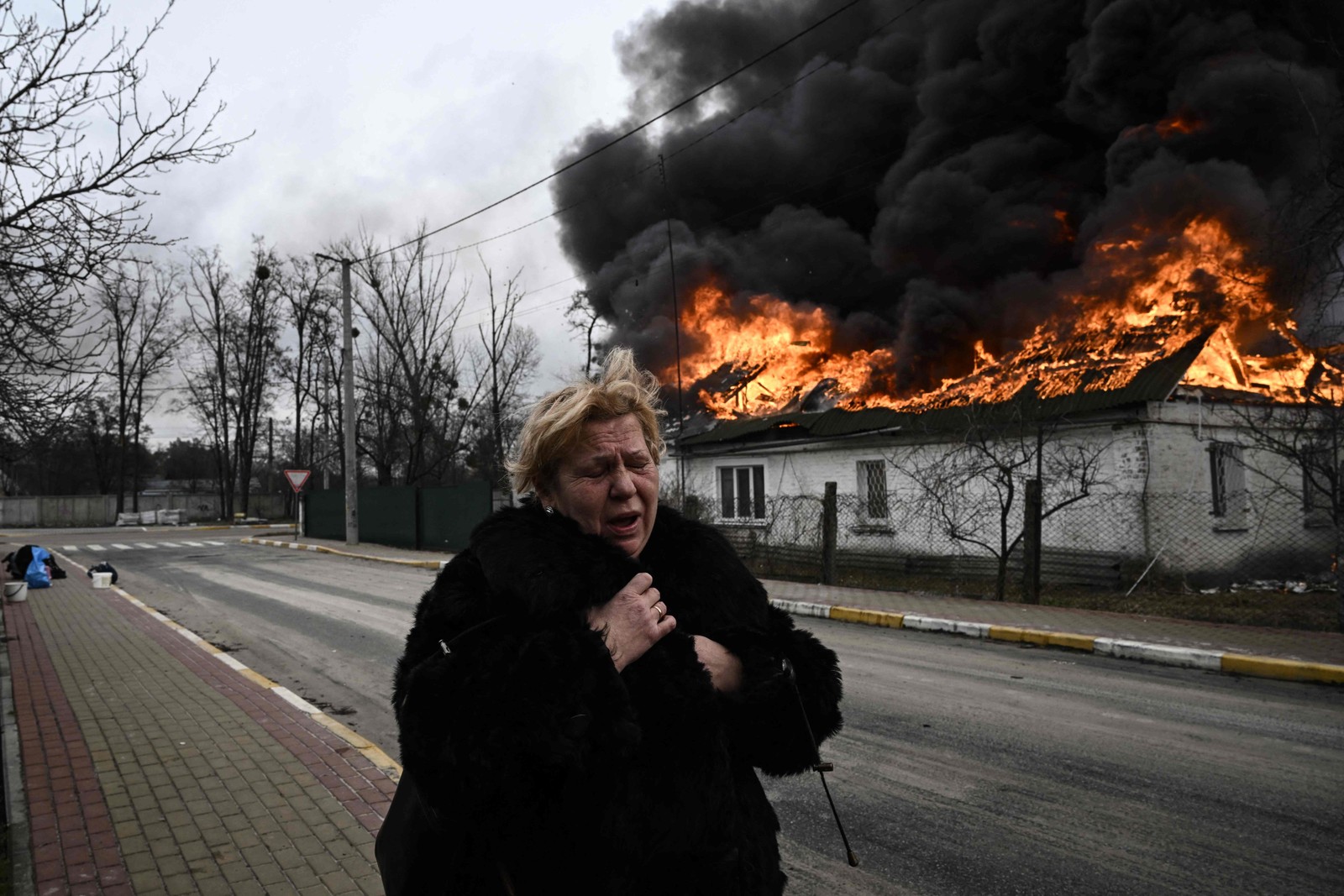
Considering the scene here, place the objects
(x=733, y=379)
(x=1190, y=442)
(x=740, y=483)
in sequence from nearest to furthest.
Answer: (x=1190, y=442), (x=740, y=483), (x=733, y=379)

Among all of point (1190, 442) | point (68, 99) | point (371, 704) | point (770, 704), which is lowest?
point (371, 704)

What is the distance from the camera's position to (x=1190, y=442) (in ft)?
41.3

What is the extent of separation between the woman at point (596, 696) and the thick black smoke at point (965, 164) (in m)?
14.7

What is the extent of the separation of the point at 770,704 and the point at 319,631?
29.6 ft

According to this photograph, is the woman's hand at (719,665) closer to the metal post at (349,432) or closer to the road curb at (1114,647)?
the road curb at (1114,647)

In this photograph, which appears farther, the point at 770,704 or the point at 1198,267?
the point at 1198,267

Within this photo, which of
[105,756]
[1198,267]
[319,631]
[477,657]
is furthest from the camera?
[1198,267]

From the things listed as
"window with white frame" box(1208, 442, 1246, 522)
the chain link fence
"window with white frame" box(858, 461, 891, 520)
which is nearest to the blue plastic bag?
the chain link fence

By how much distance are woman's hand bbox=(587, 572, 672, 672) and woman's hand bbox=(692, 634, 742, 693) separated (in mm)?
120

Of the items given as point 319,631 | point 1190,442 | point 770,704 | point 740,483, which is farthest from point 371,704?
point 740,483

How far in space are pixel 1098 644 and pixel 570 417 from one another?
7553mm

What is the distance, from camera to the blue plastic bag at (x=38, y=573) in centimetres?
1368

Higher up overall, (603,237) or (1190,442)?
(603,237)

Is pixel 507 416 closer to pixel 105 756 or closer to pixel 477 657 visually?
pixel 105 756
